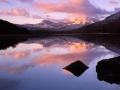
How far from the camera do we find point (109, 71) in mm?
15883

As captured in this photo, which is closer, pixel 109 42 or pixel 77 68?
pixel 77 68

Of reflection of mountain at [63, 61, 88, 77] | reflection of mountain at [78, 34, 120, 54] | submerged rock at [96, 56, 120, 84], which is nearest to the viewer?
submerged rock at [96, 56, 120, 84]

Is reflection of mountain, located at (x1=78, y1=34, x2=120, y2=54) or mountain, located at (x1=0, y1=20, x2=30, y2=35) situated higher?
mountain, located at (x1=0, y1=20, x2=30, y2=35)

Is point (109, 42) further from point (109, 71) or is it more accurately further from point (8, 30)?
point (8, 30)

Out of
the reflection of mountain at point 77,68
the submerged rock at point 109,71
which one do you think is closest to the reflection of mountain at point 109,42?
the reflection of mountain at point 77,68

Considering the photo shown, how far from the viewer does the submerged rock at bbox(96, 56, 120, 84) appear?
14398 millimetres

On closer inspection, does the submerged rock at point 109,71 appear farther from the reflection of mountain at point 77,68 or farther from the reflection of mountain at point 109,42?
the reflection of mountain at point 109,42

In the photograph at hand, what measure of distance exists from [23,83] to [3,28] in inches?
4287

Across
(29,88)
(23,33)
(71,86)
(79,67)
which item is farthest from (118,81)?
(23,33)

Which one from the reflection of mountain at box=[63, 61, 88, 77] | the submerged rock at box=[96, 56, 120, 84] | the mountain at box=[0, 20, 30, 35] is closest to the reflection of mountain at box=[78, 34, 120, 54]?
the reflection of mountain at box=[63, 61, 88, 77]

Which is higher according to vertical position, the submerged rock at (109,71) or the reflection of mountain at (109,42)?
the submerged rock at (109,71)

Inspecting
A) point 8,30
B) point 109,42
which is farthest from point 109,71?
point 8,30

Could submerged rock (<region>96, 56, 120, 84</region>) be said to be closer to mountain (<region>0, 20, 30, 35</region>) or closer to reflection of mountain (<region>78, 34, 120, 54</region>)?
reflection of mountain (<region>78, 34, 120, 54</region>)

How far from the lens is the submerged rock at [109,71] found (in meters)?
14.4
